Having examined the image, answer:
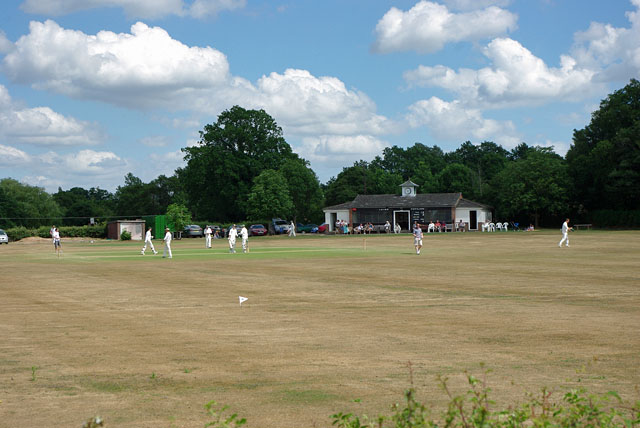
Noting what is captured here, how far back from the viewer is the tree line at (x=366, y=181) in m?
78.8

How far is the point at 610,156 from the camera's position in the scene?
77.1m

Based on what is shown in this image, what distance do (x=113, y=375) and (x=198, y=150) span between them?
84.3m

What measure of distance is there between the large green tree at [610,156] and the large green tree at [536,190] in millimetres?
3174

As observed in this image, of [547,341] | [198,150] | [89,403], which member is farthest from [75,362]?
[198,150]

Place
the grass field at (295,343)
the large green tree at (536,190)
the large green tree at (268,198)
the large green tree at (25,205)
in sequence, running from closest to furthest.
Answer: the grass field at (295,343)
the large green tree at (268,198)
the large green tree at (536,190)
the large green tree at (25,205)

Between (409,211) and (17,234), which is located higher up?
(409,211)

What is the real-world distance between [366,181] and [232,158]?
3431cm

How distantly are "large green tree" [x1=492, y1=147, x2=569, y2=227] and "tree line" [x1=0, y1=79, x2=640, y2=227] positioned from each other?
13 centimetres

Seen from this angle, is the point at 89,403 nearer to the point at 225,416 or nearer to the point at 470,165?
the point at 225,416

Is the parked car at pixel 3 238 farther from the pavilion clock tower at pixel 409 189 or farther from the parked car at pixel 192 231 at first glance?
the pavilion clock tower at pixel 409 189

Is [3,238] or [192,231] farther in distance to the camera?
[192,231]

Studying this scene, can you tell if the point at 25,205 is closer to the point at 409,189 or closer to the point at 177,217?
the point at 177,217

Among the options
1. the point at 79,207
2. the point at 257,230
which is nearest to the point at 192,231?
the point at 257,230

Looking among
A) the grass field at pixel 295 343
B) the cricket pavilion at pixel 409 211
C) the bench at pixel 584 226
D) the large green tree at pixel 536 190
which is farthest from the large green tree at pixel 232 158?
the grass field at pixel 295 343
